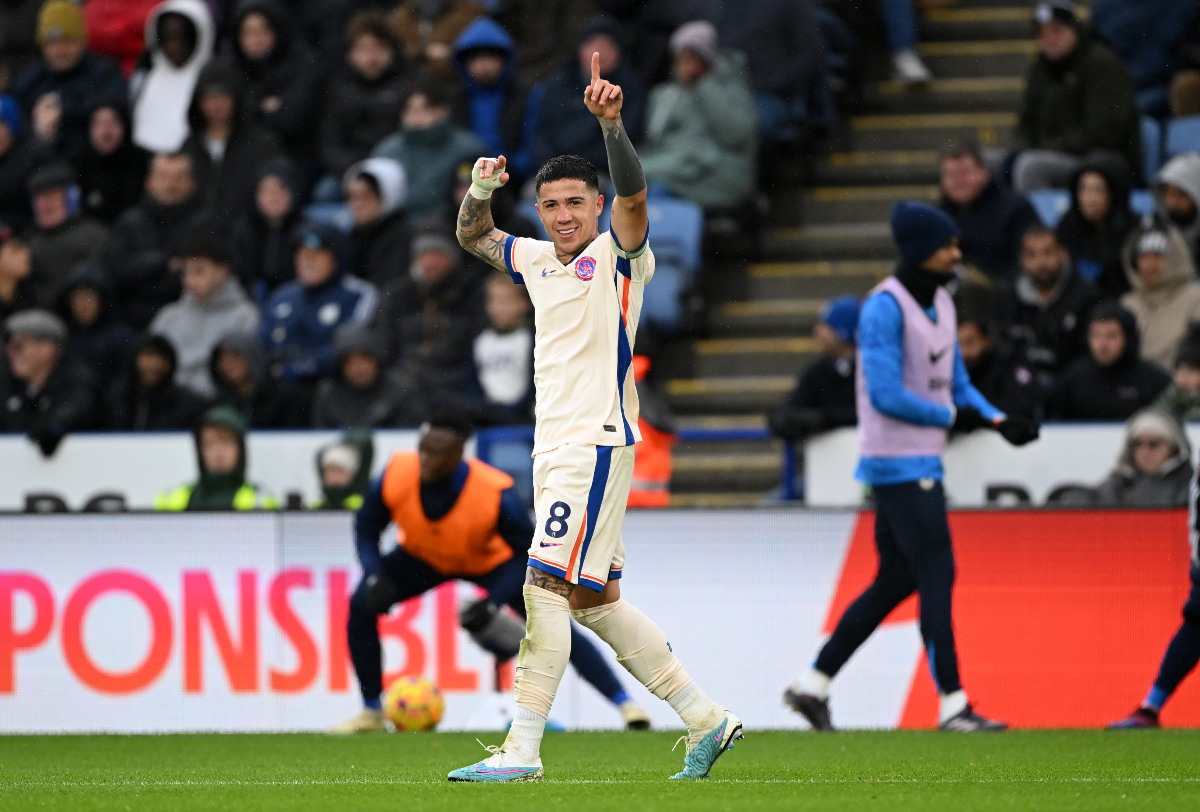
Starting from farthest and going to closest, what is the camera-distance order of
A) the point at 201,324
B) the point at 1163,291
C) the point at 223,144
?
1. the point at 223,144
2. the point at 201,324
3. the point at 1163,291

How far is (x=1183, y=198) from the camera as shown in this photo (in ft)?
40.9

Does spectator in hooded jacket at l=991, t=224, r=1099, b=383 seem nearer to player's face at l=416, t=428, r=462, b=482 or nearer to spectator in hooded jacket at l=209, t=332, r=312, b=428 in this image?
player's face at l=416, t=428, r=462, b=482

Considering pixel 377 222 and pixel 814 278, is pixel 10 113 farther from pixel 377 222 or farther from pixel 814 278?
pixel 814 278

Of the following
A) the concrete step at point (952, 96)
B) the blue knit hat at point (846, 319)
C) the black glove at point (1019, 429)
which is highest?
the concrete step at point (952, 96)

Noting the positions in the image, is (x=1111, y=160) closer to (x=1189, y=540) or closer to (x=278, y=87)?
(x=1189, y=540)

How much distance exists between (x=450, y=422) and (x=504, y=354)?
303 cm

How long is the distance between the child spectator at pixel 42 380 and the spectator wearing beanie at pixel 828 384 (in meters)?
5.12

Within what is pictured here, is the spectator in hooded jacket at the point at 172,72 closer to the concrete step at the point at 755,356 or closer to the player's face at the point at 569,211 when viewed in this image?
the concrete step at the point at 755,356

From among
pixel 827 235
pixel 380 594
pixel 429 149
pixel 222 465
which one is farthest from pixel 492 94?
pixel 380 594

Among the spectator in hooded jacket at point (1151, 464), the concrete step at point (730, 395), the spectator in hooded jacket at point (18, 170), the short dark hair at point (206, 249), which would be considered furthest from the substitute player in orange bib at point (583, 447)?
the spectator in hooded jacket at point (18, 170)

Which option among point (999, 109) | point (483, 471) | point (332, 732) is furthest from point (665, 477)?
point (999, 109)

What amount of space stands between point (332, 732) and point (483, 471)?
1617 mm

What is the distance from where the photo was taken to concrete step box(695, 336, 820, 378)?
45.6 ft

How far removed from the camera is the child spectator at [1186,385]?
10.9m
